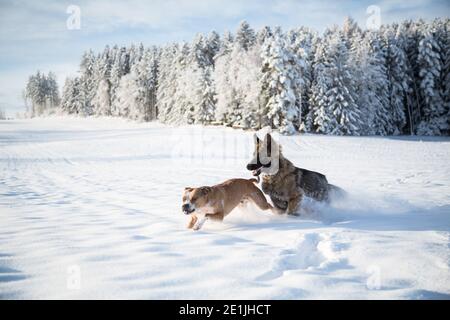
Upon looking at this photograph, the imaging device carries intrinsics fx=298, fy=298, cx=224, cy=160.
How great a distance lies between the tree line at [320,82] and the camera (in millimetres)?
37344

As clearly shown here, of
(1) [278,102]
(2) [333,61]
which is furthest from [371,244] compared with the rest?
(2) [333,61]

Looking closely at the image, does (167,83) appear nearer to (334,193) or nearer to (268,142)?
(268,142)

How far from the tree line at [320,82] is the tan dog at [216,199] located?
99.8 ft

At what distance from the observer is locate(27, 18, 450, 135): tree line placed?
3734 cm

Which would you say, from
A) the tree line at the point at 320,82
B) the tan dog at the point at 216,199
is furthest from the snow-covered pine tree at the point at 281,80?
the tan dog at the point at 216,199

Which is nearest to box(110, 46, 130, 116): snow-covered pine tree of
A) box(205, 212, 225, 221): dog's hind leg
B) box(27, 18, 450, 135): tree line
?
box(27, 18, 450, 135): tree line

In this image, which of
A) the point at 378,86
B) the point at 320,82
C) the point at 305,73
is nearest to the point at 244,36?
the point at 305,73

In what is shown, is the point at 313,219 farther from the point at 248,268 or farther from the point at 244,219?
the point at 248,268

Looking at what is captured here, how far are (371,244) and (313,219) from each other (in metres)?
1.76

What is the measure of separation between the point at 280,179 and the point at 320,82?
37.1 meters

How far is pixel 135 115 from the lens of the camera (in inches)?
2707

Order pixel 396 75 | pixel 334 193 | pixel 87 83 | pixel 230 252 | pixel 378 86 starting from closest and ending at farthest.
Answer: pixel 230 252
pixel 334 193
pixel 378 86
pixel 396 75
pixel 87 83

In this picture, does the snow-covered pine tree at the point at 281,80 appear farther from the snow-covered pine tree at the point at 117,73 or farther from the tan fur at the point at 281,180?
the snow-covered pine tree at the point at 117,73

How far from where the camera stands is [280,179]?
5977 millimetres
